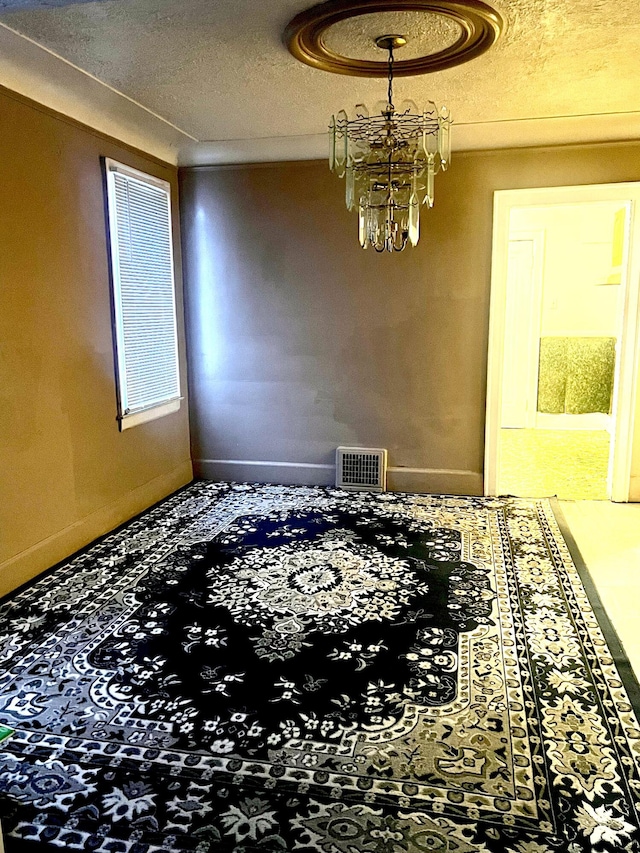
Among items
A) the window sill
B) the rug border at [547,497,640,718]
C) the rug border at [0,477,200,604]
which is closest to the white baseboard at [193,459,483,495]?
the rug border at [0,477,200,604]

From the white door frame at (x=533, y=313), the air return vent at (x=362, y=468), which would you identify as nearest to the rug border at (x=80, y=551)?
the air return vent at (x=362, y=468)

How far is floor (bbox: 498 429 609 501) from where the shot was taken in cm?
510

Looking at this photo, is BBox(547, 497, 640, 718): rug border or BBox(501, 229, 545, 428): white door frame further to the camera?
BBox(501, 229, 545, 428): white door frame

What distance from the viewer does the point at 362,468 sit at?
201 inches

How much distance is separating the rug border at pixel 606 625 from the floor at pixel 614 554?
21 mm

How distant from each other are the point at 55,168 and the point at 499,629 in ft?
10.9

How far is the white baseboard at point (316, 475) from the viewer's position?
5.01 m

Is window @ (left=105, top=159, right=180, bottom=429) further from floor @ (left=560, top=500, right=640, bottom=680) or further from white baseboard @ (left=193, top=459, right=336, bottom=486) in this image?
floor @ (left=560, top=500, right=640, bottom=680)

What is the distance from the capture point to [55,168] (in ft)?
11.8

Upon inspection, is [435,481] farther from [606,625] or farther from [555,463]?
[606,625]

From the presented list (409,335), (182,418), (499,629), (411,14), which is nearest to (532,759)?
(499,629)

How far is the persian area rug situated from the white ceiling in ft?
7.79

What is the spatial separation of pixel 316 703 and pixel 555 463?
13.7ft

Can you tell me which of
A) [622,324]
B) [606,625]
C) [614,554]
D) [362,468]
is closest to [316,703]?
[606,625]
